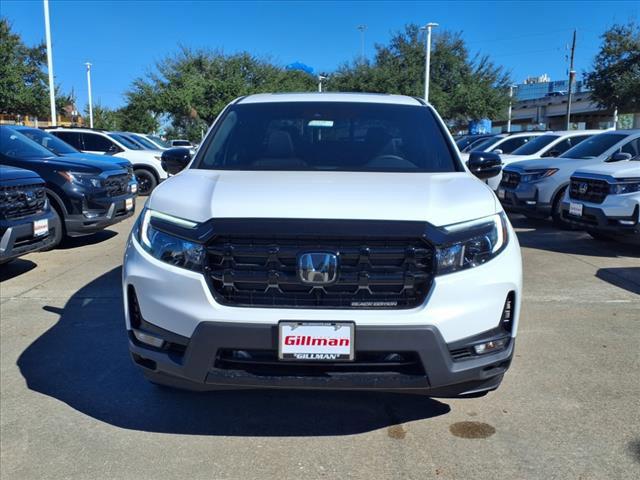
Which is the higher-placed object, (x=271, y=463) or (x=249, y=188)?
(x=249, y=188)

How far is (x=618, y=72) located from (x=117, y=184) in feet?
84.1

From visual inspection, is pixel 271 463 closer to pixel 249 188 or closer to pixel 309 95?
pixel 249 188

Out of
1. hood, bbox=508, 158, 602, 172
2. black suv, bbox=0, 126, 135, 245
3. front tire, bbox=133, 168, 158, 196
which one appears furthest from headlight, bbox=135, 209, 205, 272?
front tire, bbox=133, 168, 158, 196

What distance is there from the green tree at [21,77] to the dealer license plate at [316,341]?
88.0ft

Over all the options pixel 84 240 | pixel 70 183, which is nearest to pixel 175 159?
pixel 70 183

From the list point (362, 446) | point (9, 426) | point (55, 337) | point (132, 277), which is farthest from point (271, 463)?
point (55, 337)

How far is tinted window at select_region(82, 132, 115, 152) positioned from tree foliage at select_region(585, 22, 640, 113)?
2261cm

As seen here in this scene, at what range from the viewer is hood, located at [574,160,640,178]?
7.84 meters

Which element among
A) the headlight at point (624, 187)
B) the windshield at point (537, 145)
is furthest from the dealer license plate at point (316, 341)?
the windshield at point (537, 145)

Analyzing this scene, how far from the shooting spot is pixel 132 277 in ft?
9.21

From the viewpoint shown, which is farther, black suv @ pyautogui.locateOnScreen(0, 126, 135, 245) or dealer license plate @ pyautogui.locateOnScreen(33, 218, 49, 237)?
black suv @ pyautogui.locateOnScreen(0, 126, 135, 245)

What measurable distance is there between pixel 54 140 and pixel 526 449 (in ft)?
30.2

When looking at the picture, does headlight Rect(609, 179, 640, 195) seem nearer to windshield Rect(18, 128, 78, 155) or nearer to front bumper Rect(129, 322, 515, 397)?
front bumper Rect(129, 322, 515, 397)

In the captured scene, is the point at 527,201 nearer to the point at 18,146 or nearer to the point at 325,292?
the point at 18,146
